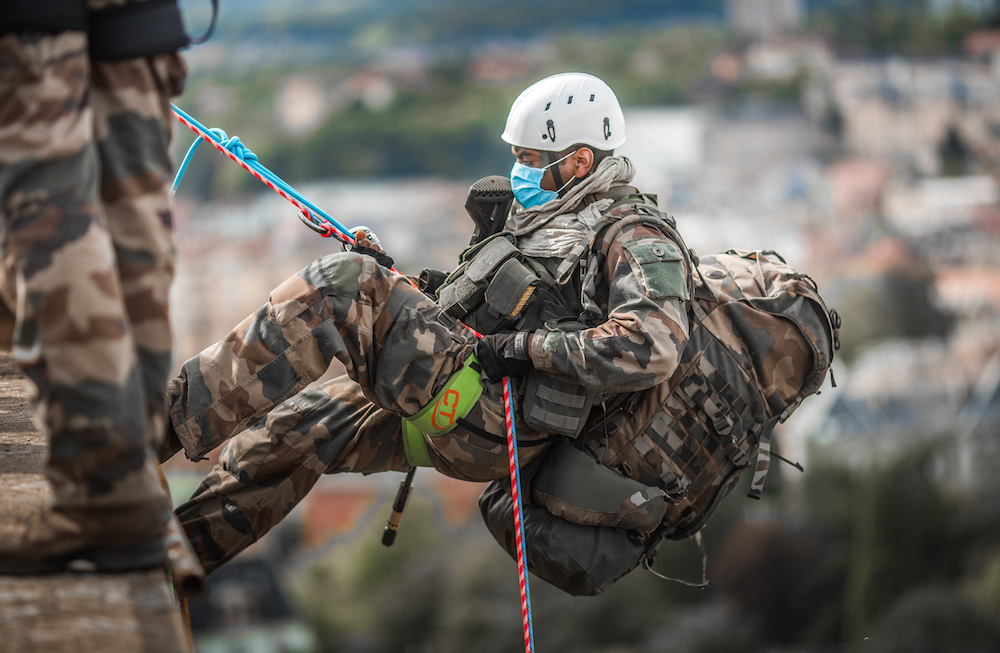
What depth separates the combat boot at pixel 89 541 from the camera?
244 cm

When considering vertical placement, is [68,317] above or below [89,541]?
above

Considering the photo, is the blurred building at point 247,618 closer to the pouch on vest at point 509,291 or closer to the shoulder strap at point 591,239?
the pouch on vest at point 509,291

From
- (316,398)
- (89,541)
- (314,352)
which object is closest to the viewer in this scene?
(89,541)

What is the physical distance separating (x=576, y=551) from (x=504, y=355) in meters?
0.85

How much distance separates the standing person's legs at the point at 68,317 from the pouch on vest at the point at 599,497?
2012 mm

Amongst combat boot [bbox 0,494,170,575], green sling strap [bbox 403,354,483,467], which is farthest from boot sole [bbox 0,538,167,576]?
green sling strap [bbox 403,354,483,467]

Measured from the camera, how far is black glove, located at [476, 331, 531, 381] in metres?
4.00

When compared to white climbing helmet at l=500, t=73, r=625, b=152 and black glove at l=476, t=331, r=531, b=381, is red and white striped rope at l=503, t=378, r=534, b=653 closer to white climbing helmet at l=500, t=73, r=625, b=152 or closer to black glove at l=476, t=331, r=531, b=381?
black glove at l=476, t=331, r=531, b=381

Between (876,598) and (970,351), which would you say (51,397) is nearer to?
(876,598)

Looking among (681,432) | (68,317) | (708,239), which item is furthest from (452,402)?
(708,239)

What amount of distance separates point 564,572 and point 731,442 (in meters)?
0.86

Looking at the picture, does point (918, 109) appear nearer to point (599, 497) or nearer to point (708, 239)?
point (708, 239)

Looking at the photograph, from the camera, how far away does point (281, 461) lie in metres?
4.29

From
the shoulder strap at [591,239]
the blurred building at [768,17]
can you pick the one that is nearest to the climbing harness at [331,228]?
the shoulder strap at [591,239]
